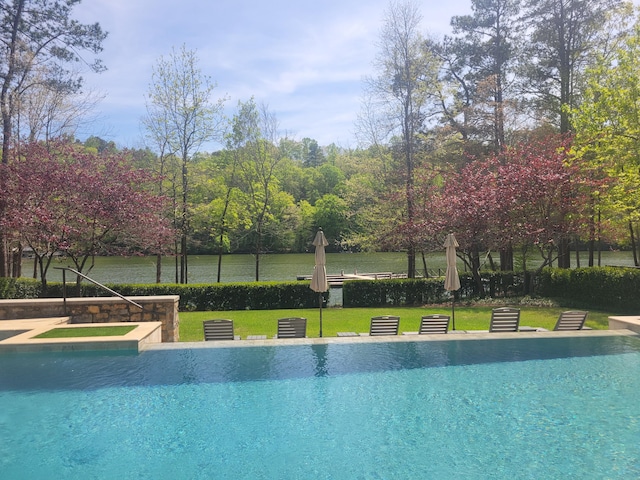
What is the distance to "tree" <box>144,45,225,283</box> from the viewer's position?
77.4 feet

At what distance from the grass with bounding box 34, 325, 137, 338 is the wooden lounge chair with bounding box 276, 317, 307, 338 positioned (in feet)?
10.5

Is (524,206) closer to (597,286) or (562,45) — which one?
(597,286)

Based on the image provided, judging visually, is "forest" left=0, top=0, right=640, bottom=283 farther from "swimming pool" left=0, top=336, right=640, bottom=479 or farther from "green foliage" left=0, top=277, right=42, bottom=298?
"swimming pool" left=0, top=336, right=640, bottom=479

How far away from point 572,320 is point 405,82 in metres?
14.7

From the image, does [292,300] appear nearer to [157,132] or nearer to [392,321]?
[392,321]

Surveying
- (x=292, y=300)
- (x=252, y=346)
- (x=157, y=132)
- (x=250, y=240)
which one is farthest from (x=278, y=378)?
(x=250, y=240)

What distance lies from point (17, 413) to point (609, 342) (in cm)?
1046

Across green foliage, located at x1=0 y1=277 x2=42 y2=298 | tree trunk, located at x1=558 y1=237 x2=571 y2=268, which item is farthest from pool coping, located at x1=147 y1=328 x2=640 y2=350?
tree trunk, located at x1=558 y1=237 x2=571 y2=268

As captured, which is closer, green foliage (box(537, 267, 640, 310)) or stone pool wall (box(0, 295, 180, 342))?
stone pool wall (box(0, 295, 180, 342))

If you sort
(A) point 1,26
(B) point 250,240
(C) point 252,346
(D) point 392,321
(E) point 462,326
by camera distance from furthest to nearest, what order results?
(B) point 250,240 → (A) point 1,26 → (E) point 462,326 → (D) point 392,321 → (C) point 252,346

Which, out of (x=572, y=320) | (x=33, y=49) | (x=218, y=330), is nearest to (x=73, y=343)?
(x=218, y=330)

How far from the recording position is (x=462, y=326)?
1296 centimetres

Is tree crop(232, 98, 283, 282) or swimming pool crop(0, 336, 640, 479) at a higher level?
tree crop(232, 98, 283, 282)

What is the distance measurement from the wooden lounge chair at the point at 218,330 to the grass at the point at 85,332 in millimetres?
1573
